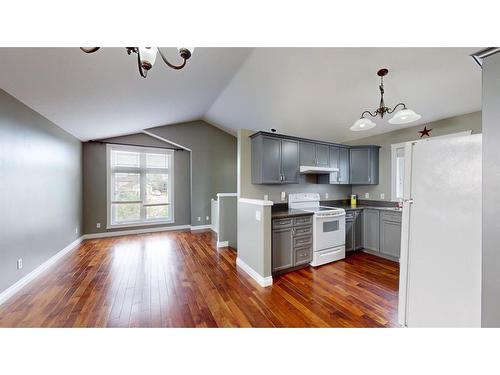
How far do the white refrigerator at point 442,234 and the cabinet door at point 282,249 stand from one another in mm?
1498

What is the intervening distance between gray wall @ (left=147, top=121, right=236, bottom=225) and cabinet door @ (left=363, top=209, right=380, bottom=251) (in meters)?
3.88

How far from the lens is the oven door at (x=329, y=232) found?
9.92ft

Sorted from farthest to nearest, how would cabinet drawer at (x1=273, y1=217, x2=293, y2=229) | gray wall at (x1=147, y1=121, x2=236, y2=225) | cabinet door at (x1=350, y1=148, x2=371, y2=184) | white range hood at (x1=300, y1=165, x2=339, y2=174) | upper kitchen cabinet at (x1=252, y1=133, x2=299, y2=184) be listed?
gray wall at (x1=147, y1=121, x2=236, y2=225)
cabinet door at (x1=350, y1=148, x2=371, y2=184)
white range hood at (x1=300, y1=165, x2=339, y2=174)
upper kitchen cabinet at (x1=252, y1=133, x2=299, y2=184)
cabinet drawer at (x1=273, y1=217, x2=293, y2=229)

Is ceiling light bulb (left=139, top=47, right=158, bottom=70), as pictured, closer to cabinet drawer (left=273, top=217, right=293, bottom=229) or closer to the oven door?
cabinet drawer (left=273, top=217, right=293, bottom=229)

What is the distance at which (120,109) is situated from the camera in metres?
3.19

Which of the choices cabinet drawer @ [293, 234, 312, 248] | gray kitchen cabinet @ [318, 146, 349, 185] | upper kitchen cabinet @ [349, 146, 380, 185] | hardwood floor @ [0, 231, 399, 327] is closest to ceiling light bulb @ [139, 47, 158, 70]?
hardwood floor @ [0, 231, 399, 327]

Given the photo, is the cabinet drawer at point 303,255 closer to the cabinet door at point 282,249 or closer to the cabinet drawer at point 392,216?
the cabinet door at point 282,249

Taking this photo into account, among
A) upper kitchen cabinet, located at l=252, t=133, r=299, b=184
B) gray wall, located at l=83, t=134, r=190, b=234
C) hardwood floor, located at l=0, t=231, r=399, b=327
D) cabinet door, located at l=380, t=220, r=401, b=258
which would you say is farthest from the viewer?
gray wall, located at l=83, t=134, r=190, b=234

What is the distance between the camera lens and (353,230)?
142 inches

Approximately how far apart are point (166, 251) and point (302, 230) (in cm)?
273

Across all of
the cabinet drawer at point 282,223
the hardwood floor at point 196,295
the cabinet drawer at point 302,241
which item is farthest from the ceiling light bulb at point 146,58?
the cabinet drawer at point 302,241

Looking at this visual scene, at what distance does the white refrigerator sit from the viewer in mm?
1089
